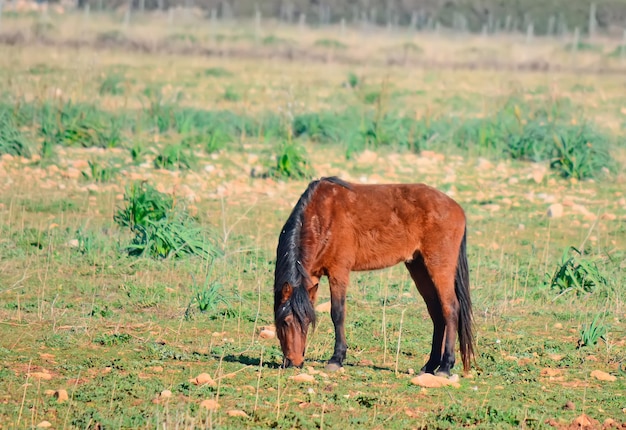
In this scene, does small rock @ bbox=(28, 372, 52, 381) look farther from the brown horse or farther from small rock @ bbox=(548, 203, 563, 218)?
small rock @ bbox=(548, 203, 563, 218)

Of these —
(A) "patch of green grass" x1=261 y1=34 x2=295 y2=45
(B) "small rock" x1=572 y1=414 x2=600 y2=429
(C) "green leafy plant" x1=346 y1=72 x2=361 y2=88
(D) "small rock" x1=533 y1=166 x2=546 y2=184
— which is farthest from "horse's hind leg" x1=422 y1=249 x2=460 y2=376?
(A) "patch of green grass" x1=261 y1=34 x2=295 y2=45

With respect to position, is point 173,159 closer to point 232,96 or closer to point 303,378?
point 232,96

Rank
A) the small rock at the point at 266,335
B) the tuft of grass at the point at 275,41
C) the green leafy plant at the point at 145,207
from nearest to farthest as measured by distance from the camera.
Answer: the small rock at the point at 266,335 → the green leafy plant at the point at 145,207 → the tuft of grass at the point at 275,41

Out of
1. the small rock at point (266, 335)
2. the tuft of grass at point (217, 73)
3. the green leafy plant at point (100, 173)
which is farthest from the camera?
Answer: the tuft of grass at point (217, 73)

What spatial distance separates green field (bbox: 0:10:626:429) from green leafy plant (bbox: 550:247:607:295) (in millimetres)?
30

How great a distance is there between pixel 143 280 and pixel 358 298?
2.17 meters

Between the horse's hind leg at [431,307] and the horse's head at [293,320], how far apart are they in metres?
1.01

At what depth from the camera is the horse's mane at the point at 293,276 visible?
694 centimetres

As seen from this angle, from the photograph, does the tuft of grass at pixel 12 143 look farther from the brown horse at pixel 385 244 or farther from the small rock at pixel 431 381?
the small rock at pixel 431 381

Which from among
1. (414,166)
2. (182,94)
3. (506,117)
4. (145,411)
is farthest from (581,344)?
(182,94)

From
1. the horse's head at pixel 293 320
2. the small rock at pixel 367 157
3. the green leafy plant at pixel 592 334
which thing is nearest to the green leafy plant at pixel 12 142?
the small rock at pixel 367 157

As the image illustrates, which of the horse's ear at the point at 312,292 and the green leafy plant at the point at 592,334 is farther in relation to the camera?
the green leafy plant at the point at 592,334

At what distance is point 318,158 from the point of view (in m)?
16.2

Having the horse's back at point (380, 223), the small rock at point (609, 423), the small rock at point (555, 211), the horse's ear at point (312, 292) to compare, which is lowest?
the small rock at point (555, 211)
